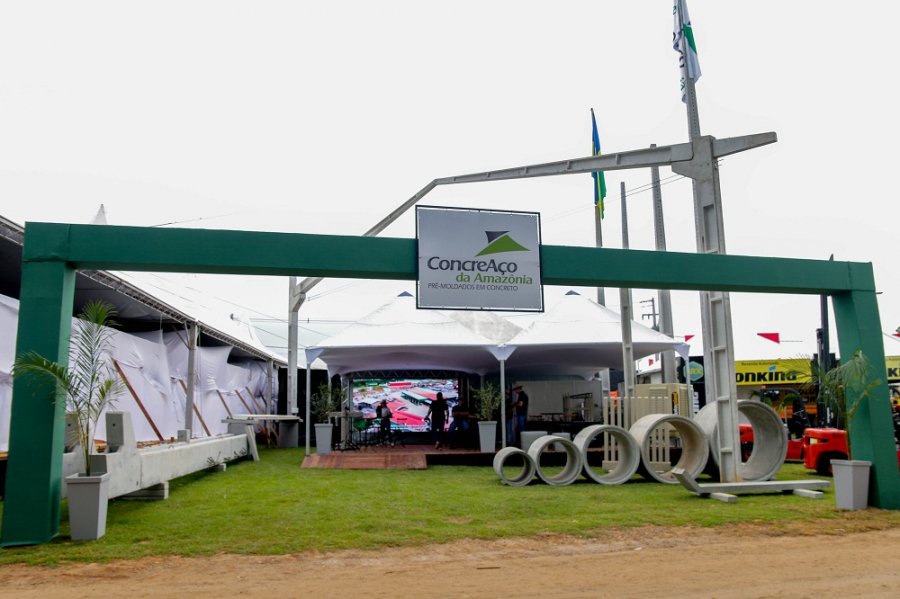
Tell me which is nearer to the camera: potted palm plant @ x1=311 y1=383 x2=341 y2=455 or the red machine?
the red machine

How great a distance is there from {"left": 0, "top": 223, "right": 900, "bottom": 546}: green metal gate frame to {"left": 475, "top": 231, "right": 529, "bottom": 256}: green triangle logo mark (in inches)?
13.5

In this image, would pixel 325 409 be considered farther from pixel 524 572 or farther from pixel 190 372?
pixel 524 572

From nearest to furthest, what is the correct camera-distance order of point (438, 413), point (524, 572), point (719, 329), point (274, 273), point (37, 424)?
point (524, 572)
point (37, 424)
point (274, 273)
point (719, 329)
point (438, 413)

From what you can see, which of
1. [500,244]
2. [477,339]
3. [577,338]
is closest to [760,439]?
[577,338]

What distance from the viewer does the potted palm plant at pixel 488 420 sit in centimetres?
1559

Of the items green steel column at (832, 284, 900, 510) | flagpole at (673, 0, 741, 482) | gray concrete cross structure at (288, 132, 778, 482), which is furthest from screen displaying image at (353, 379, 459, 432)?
green steel column at (832, 284, 900, 510)

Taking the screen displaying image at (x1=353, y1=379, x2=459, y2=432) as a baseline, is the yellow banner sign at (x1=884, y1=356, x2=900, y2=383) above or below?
above

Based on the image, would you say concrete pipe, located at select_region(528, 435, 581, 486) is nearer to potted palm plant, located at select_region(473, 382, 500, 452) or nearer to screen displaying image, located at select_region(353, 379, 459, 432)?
potted palm plant, located at select_region(473, 382, 500, 452)

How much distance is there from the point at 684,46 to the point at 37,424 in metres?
10.9

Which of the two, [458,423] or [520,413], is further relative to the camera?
[458,423]

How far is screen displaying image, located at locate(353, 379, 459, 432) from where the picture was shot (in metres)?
21.0

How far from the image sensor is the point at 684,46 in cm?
1218

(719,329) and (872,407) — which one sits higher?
(719,329)

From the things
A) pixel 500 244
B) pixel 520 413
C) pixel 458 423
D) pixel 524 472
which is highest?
pixel 500 244
